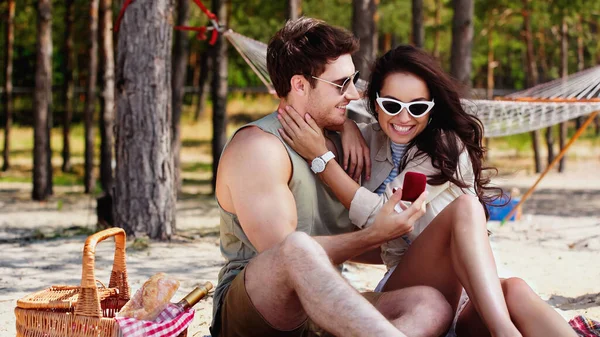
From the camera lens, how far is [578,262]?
16.1ft

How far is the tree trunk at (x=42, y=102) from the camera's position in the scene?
9086mm

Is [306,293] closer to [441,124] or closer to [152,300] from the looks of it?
[152,300]

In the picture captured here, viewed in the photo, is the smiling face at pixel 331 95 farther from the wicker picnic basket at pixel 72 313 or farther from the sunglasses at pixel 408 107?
the wicker picnic basket at pixel 72 313

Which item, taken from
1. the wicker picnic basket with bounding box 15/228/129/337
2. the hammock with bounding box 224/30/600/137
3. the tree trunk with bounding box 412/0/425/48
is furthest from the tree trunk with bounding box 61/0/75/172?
the wicker picnic basket with bounding box 15/228/129/337

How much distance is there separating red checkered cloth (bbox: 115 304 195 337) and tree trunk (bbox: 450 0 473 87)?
5434mm

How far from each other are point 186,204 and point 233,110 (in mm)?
13704

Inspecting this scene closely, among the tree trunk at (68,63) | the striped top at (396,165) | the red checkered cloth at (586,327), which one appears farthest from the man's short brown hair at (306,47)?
the tree trunk at (68,63)

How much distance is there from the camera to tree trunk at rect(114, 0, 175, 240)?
5.01m

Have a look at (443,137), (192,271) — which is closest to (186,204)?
(192,271)

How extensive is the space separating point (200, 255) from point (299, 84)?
8.29 feet

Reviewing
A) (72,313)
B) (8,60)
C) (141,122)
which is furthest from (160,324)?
(8,60)

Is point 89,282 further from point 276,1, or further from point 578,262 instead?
point 276,1

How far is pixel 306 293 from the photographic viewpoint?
6.74 feet

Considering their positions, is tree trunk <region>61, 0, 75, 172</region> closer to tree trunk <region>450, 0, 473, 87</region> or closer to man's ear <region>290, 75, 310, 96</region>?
tree trunk <region>450, 0, 473, 87</region>
